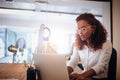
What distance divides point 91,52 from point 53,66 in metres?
1.01

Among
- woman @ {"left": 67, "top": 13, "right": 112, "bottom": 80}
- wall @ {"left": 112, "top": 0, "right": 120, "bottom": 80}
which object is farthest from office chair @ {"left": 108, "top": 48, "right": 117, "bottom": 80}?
wall @ {"left": 112, "top": 0, "right": 120, "bottom": 80}

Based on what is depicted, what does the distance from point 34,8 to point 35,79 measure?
57.6 inches

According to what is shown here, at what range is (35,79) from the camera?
151 centimetres

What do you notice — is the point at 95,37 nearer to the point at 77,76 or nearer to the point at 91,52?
the point at 91,52

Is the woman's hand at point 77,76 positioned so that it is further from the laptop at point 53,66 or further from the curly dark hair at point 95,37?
the laptop at point 53,66

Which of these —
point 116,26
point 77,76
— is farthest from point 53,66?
point 116,26

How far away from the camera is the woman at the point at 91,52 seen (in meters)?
2.14

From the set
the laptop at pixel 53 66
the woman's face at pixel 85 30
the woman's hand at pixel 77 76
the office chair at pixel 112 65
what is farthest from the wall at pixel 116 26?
the laptop at pixel 53 66

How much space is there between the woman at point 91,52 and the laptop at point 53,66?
717mm

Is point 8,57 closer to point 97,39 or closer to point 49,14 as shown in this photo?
point 49,14

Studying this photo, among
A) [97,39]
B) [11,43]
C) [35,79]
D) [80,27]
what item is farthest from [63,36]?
[35,79]

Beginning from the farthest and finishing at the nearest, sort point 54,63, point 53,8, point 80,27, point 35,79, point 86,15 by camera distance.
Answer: point 53,8
point 86,15
point 80,27
point 35,79
point 54,63

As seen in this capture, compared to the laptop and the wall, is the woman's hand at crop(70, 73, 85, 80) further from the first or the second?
Answer: the wall

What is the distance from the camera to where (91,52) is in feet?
7.31
